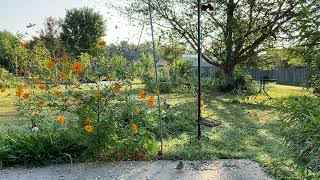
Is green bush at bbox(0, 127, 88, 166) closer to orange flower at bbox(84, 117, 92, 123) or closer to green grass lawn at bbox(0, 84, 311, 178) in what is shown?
orange flower at bbox(84, 117, 92, 123)

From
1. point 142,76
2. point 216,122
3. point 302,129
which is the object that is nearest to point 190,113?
point 216,122

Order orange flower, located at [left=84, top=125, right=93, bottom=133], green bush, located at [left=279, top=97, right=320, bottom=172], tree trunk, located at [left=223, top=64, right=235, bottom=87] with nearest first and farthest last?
green bush, located at [left=279, top=97, right=320, bottom=172] → orange flower, located at [left=84, top=125, right=93, bottom=133] → tree trunk, located at [left=223, top=64, right=235, bottom=87]

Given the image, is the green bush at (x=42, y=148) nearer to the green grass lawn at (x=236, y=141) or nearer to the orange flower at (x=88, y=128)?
the orange flower at (x=88, y=128)

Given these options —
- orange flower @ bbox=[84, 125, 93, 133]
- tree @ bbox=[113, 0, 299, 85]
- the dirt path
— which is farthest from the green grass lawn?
tree @ bbox=[113, 0, 299, 85]

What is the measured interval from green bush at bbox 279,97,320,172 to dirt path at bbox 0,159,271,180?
1378 mm

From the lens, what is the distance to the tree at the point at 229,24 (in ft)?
41.0

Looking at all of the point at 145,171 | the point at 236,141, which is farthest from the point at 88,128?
the point at 236,141

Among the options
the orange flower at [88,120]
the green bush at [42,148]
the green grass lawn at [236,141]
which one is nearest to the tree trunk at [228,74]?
the green grass lawn at [236,141]

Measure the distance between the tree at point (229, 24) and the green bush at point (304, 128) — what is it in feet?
34.1

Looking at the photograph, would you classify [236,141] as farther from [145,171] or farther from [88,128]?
[88,128]

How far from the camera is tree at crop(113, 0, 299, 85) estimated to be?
41.0ft

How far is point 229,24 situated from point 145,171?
1012cm

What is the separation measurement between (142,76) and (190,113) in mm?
8174

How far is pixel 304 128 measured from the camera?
1.76m
